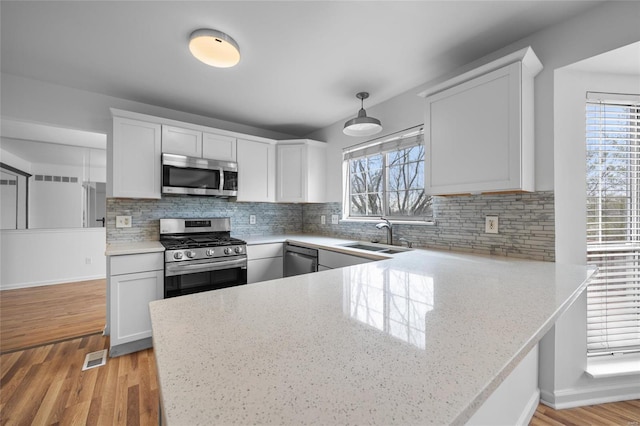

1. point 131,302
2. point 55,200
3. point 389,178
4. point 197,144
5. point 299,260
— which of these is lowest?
point 131,302

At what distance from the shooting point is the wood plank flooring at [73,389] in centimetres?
155

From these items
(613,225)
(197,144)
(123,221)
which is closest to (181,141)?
(197,144)

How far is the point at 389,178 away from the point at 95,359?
10.2 ft

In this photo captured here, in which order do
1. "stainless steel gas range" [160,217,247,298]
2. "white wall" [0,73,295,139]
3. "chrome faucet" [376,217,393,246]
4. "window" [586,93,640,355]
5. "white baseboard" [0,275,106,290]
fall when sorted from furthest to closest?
"white baseboard" [0,275,106,290]
"chrome faucet" [376,217,393,246]
"stainless steel gas range" [160,217,247,298]
"white wall" [0,73,295,139]
"window" [586,93,640,355]

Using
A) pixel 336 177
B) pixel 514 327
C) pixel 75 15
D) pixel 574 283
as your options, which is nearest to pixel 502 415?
pixel 574 283

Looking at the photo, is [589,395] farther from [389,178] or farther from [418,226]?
[389,178]

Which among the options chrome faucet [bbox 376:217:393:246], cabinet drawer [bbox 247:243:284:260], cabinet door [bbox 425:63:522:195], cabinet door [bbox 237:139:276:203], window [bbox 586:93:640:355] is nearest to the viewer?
cabinet door [bbox 425:63:522:195]

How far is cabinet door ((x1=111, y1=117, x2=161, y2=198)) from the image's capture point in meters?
2.43

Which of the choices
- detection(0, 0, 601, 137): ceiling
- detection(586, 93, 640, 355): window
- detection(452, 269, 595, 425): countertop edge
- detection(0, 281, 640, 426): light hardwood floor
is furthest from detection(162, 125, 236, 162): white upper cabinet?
detection(586, 93, 640, 355): window

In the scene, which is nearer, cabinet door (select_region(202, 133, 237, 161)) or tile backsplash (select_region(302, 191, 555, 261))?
tile backsplash (select_region(302, 191, 555, 261))

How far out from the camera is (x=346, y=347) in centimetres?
61

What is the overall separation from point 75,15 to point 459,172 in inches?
102

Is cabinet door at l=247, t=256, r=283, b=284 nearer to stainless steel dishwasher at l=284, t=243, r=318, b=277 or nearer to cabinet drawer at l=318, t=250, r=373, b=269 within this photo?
stainless steel dishwasher at l=284, t=243, r=318, b=277

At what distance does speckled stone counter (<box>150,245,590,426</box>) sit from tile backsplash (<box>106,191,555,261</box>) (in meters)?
0.73
